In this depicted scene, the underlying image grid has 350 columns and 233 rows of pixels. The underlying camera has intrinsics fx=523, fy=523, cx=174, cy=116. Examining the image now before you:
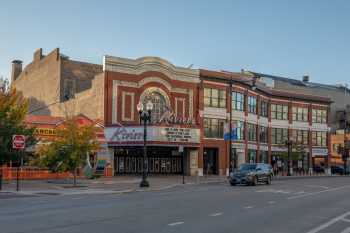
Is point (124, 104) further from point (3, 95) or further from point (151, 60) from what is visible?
point (3, 95)

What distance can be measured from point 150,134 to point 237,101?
16.3 metres

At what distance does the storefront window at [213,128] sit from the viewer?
5806 cm

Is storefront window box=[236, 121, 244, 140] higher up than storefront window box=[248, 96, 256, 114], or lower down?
lower down

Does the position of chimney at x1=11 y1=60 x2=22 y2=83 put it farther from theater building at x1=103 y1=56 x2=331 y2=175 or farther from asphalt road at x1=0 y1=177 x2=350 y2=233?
asphalt road at x1=0 y1=177 x2=350 y2=233

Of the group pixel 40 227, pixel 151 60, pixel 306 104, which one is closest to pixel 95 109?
pixel 151 60

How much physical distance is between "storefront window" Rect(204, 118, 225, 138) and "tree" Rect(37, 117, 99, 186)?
74.3 feet

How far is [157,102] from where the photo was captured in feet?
180

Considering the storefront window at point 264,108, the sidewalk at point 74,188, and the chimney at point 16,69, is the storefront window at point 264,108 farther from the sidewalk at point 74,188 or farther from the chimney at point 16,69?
the chimney at point 16,69

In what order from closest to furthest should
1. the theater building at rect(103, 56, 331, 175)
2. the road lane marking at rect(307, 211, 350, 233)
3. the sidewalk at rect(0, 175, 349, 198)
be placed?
1. the road lane marking at rect(307, 211, 350, 233)
2. the sidewalk at rect(0, 175, 349, 198)
3. the theater building at rect(103, 56, 331, 175)

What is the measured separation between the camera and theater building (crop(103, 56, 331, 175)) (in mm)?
51219

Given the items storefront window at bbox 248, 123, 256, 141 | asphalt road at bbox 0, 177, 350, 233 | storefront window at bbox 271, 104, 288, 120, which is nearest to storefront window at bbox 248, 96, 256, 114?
storefront window at bbox 248, 123, 256, 141

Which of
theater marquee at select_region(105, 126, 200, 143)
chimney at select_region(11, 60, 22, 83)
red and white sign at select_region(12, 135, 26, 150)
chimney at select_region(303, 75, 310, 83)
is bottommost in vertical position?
red and white sign at select_region(12, 135, 26, 150)

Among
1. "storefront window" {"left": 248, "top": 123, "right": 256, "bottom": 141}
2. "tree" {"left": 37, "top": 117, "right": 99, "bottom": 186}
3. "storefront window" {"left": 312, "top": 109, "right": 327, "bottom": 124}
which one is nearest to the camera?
"tree" {"left": 37, "top": 117, "right": 99, "bottom": 186}

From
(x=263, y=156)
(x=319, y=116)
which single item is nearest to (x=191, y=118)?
(x=263, y=156)
